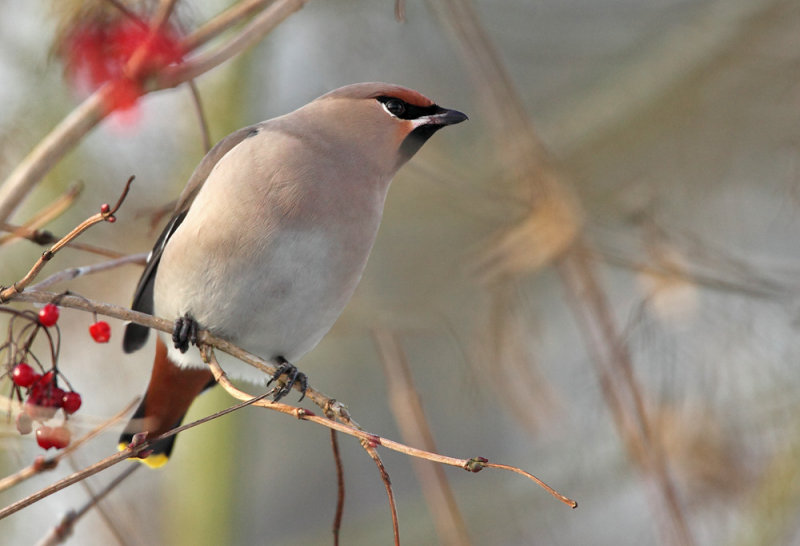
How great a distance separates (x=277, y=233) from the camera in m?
3.15

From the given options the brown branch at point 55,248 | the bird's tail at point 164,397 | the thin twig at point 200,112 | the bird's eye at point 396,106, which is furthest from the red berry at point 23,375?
the bird's eye at point 396,106

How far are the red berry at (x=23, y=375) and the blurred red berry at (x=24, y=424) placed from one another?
0.15 m

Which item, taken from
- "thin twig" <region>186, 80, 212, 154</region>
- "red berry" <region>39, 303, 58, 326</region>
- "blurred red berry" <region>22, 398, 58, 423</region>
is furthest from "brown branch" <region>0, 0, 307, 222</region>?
"blurred red berry" <region>22, 398, 58, 423</region>

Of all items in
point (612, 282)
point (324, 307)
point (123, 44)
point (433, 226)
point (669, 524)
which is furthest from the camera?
point (612, 282)

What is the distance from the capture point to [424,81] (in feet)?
24.8

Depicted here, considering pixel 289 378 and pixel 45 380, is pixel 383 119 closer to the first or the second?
pixel 289 378

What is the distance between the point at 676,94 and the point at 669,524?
13.5ft

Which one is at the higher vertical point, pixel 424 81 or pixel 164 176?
pixel 164 176

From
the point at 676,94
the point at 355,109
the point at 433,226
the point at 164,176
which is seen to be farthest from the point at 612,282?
the point at 355,109

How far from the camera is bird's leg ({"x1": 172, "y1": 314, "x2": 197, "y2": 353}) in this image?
3172 millimetres

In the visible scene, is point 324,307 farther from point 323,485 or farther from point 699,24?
point 323,485

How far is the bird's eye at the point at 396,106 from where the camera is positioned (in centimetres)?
362

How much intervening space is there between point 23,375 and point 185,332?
2.33 ft

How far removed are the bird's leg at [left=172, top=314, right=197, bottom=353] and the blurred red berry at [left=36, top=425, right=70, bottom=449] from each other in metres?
Answer: 0.63
